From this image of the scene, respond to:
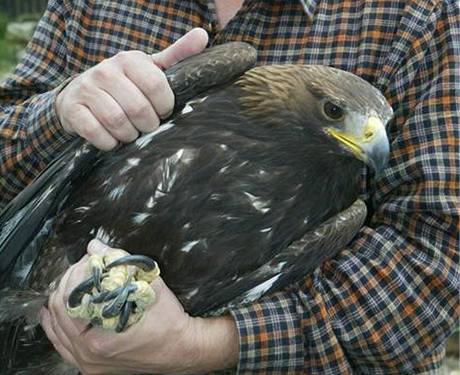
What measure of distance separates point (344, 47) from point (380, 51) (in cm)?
11

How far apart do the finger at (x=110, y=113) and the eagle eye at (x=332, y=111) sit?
1.90 feet

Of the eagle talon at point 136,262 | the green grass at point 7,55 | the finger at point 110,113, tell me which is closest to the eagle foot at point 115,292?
the eagle talon at point 136,262

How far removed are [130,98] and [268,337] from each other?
0.79 meters

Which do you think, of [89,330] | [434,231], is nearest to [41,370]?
[89,330]

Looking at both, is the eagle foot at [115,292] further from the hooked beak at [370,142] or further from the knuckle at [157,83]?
the hooked beak at [370,142]

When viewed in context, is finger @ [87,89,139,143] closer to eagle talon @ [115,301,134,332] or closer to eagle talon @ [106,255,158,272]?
eagle talon @ [106,255,158,272]

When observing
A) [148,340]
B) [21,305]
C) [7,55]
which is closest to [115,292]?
[148,340]

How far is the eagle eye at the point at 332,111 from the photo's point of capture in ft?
7.80

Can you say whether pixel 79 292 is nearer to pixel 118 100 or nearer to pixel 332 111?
pixel 118 100

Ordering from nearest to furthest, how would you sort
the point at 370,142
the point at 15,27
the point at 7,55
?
the point at 370,142 < the point at 7,55 < the point at 15,27

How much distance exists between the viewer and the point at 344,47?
2.51 m

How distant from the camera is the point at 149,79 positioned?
2.17m

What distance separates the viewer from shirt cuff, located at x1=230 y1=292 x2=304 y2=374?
236cm

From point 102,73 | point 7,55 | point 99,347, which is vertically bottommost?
point 7,55
